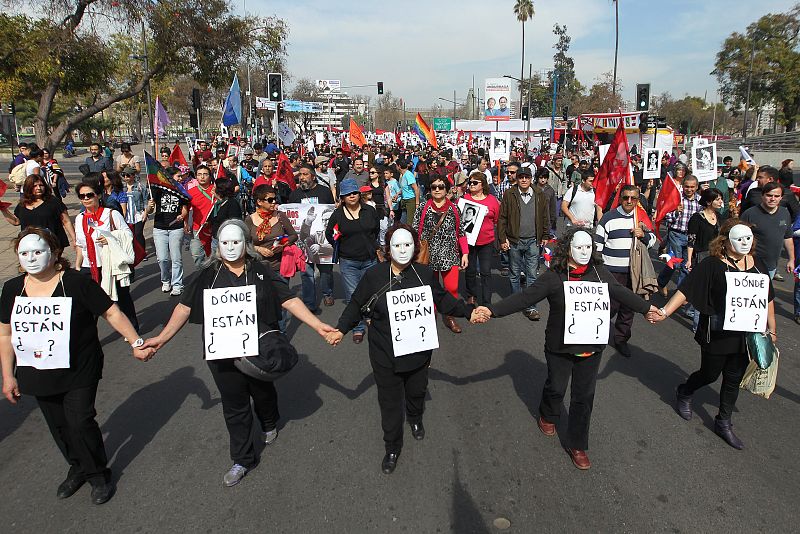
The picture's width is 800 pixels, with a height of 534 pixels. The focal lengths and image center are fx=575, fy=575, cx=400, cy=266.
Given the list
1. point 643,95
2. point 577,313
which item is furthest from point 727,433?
point 643,95

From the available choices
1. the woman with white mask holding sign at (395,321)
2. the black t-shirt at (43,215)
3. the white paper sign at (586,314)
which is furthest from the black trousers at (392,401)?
the black t-shirt at (43,215)

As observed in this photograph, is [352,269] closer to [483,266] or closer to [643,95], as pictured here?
[483,266]

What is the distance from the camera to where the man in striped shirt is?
6.12 m

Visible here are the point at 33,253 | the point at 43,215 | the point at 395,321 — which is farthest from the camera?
the point at 43,215

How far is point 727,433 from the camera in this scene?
418cm

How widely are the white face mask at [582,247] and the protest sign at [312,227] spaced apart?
12.8 feet

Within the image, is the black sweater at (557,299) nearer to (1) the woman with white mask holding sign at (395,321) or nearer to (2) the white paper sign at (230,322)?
(1) the woman with white mask holding sign at (395,321)

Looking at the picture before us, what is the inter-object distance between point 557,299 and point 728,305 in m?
1.22

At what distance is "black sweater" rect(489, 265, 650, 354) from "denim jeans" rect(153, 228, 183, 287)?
5.56 meters

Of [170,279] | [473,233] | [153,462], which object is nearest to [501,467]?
[153,462]

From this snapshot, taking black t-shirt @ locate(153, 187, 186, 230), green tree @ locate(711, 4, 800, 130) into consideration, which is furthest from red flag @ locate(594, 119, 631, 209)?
green tree @ locate(711, 4, 800, 130)

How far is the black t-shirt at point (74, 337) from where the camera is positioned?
11.0 feet

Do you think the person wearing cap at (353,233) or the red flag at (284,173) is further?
the red flag at (284,173)

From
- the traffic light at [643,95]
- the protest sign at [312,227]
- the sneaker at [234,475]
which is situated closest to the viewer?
the sneaker at [234,475]
